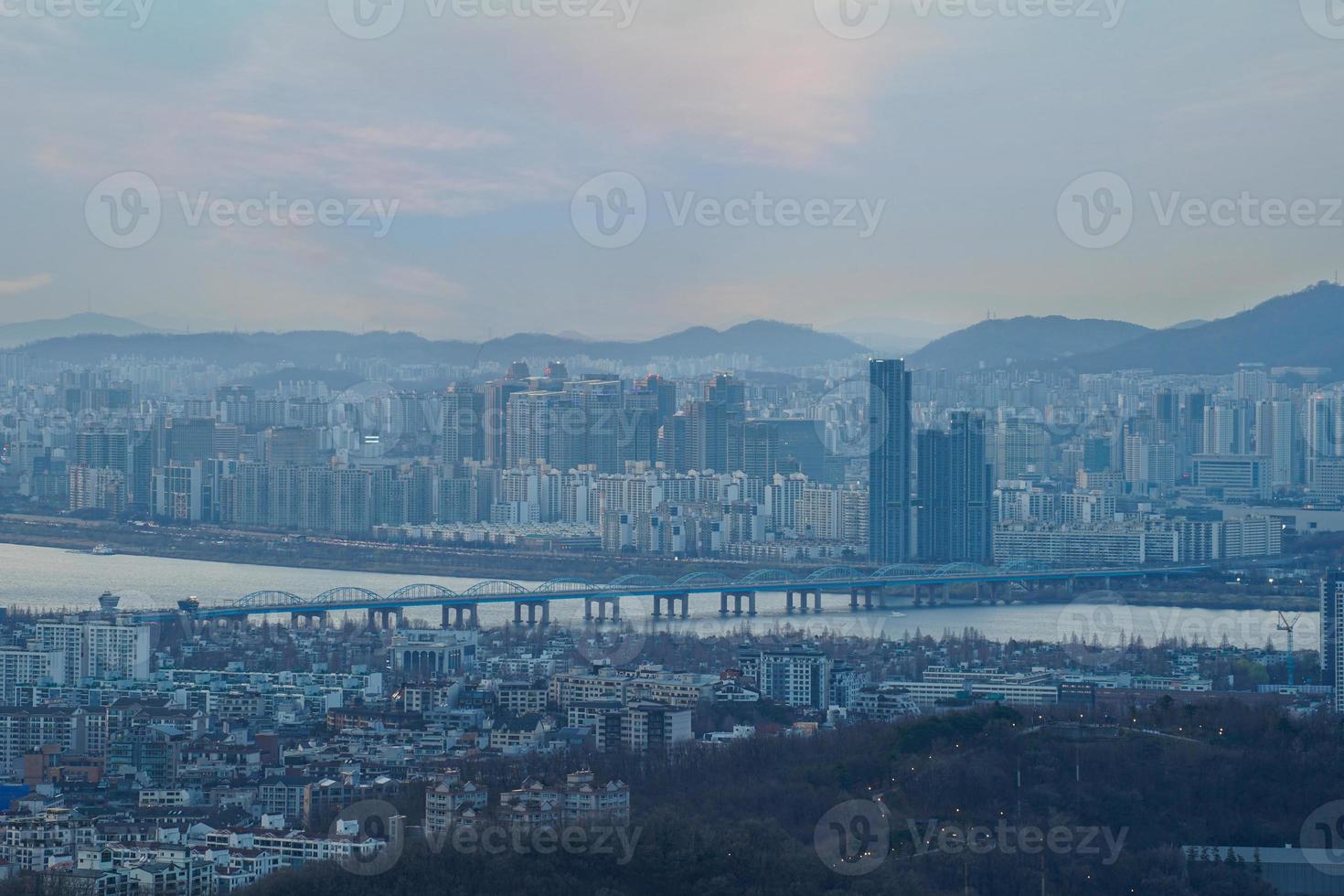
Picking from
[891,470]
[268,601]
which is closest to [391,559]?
[891,470]

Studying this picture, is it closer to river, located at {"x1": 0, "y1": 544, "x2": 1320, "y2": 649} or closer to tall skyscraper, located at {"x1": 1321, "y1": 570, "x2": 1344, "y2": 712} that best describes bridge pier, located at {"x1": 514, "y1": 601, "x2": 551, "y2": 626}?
river, located at {"x1": 0, "y1": 544, "x2": 1320, "y2": 649}

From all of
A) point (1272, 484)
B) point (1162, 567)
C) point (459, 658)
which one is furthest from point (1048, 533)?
point (459, 658)

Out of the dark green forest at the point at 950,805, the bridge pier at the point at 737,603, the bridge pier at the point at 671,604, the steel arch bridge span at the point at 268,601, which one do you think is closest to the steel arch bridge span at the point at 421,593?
the steel arch bridge span at the point at 268,601

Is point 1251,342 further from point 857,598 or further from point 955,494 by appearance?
point 857,598

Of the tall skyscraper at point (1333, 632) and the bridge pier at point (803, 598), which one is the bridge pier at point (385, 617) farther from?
the tall skyscraper at point (1333, 632)

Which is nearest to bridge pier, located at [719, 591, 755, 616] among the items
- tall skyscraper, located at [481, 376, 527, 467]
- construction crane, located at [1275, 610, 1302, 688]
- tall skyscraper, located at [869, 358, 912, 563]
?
construction crane, located at [1275, 610, 1302, 688]

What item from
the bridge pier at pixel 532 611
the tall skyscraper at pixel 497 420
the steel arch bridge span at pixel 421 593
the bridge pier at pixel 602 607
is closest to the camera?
the bridge pier at pixel 532 611
